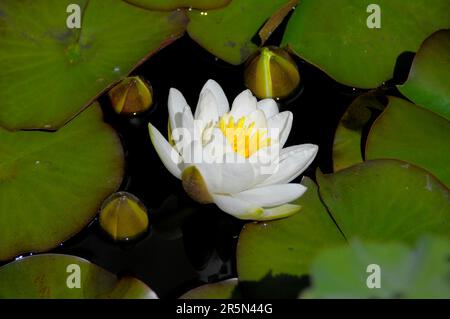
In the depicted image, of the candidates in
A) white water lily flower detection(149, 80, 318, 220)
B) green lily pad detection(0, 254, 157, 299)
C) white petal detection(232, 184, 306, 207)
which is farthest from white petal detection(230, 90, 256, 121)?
green lily pad detection(0, 254, 157, 299)

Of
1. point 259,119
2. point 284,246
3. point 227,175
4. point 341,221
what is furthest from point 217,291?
point 259,119

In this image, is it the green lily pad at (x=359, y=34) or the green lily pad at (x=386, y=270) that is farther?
the green lily pad at (x=359, y=34)

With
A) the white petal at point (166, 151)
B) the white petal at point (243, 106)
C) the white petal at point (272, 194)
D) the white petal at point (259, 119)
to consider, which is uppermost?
the white petal at point (243, 106)

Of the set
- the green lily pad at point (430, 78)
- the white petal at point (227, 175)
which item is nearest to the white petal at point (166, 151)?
the white petal at point (227, 175)

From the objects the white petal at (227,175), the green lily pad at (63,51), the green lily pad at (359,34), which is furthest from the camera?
the green lily pad at (359,34)

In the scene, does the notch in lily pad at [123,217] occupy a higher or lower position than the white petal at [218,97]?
lower

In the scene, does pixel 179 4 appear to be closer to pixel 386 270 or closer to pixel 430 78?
pixel 430 78

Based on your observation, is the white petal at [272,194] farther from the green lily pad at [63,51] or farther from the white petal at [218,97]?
the green lily pad at [63,51]

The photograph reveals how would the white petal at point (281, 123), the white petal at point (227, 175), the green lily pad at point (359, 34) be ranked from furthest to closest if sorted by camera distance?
the green lily pad at point (359, 34) < the white petal at point (281, 123) < the white petal at point (227, 175)
